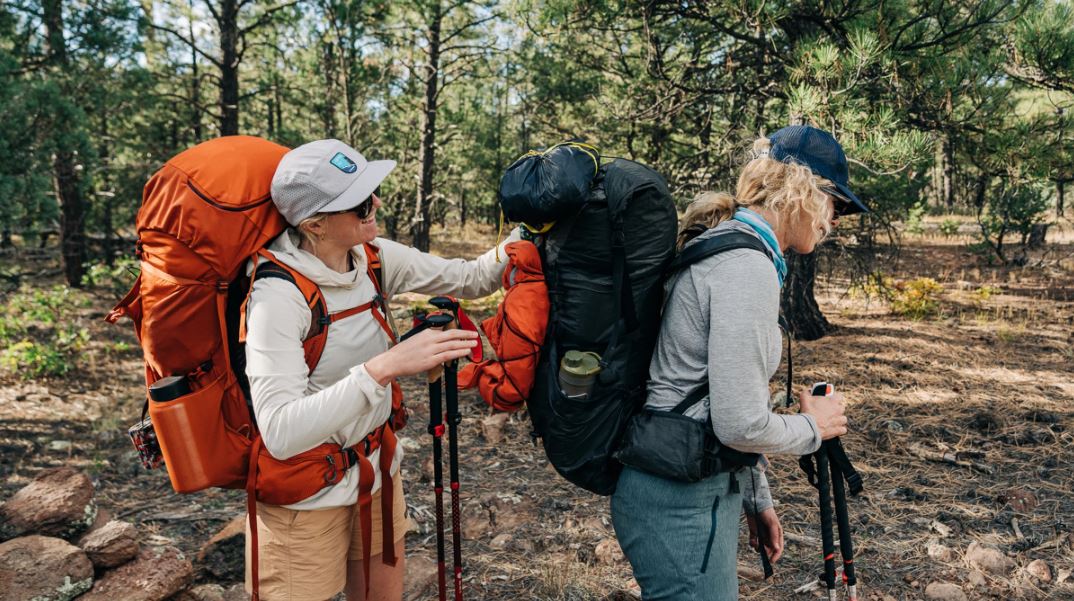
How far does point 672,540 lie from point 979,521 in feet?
10.7

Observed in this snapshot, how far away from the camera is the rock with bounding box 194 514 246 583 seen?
3508 millimetres

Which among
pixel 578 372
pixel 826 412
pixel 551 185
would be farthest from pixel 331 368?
pixel 826 412

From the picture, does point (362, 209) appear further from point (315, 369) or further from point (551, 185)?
point (551, 185)

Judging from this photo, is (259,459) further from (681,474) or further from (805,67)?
(805,67)

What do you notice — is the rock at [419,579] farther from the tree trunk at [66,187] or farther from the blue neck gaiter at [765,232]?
the tree trunk at [66,187]

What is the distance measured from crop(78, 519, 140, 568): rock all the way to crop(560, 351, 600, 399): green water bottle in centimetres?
256

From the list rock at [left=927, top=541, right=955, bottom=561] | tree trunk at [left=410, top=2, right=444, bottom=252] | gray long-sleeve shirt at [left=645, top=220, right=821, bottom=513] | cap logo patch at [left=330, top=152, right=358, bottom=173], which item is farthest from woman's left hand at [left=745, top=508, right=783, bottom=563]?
tree trunk at [left=410, top=2, right=444, bottom=252]

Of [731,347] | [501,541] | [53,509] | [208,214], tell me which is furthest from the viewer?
[501,541]

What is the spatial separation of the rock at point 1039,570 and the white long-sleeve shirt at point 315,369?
11.2 feet

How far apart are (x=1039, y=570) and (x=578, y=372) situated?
3247 millimetres

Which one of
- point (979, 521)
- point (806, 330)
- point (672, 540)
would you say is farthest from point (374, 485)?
point (806, 330)

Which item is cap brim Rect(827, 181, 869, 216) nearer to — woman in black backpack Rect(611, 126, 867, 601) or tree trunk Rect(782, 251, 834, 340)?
woman in black backpack Rect(611, 126, 867, 601)

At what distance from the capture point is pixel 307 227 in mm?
1918

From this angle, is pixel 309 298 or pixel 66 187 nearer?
pixel 309 298
